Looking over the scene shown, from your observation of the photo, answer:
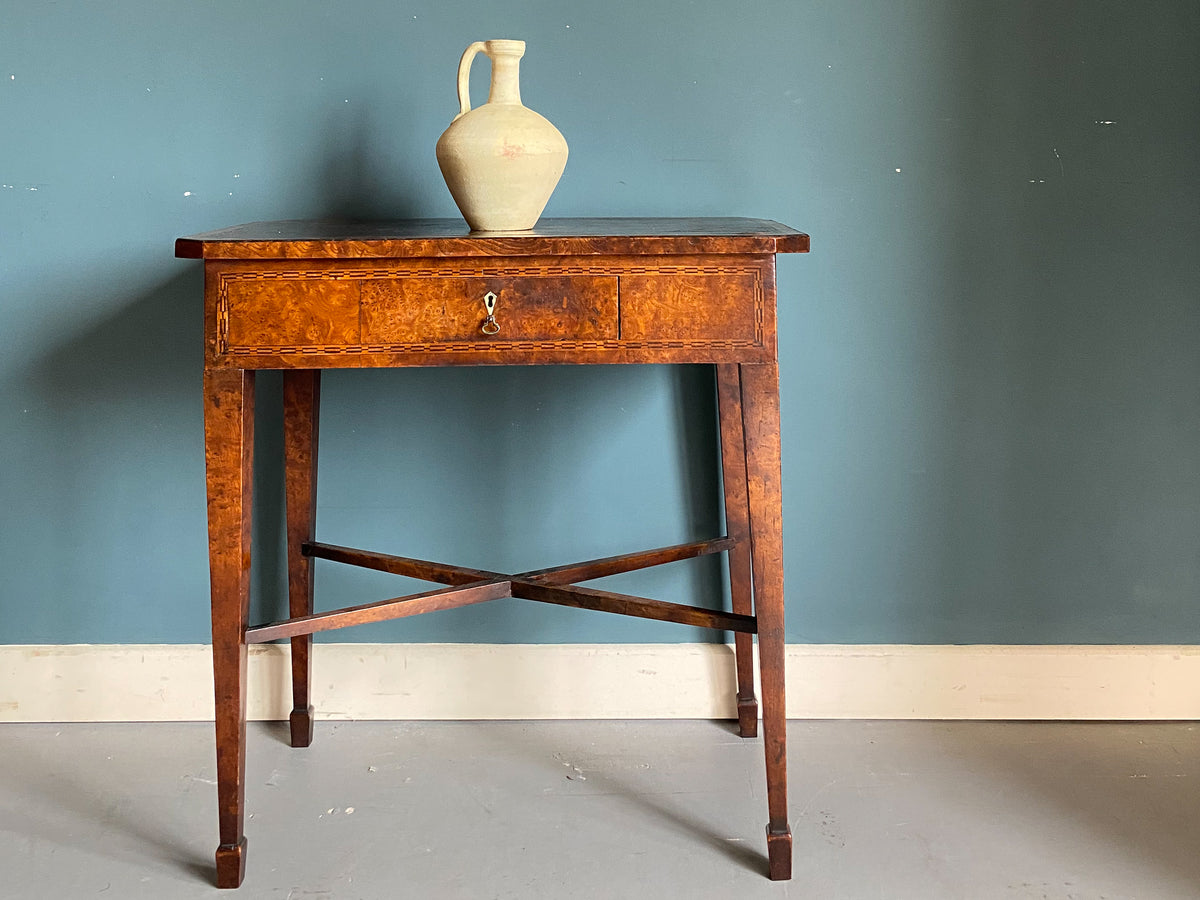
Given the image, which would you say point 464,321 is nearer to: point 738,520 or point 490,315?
point 490,315

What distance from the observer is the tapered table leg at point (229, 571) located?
1.61 metres

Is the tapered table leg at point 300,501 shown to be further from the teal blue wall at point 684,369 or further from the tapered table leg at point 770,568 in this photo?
the tapered table leg at point 770,568

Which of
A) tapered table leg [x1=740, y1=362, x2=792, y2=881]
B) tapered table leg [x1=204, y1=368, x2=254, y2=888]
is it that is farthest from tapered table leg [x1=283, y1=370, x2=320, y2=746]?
tapered table leg [x1=740, y1=362, x2=792, y2=881]

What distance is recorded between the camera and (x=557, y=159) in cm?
175

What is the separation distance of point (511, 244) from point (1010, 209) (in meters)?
1.06

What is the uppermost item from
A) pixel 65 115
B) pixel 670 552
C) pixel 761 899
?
pixel 65 115

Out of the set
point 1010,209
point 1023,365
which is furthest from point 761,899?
point 1010,209

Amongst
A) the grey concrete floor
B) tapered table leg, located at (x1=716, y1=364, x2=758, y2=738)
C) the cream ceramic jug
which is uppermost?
the cream ceramic jug

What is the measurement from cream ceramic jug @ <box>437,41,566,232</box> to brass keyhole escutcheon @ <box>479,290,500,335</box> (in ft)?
0.63

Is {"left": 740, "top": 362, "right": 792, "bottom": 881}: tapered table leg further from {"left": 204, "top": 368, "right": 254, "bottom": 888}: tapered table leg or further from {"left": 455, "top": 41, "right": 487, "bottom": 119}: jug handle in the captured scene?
{"left": 204, "top": 368, "right": 254, "bottom": 888}: tapered table leg

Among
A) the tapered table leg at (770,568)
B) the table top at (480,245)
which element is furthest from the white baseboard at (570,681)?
the table top at (480,245)

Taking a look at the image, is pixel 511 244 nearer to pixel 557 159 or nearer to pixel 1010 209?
pixel 557 159

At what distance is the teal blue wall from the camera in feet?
6.83

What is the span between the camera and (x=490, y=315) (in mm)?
1579
